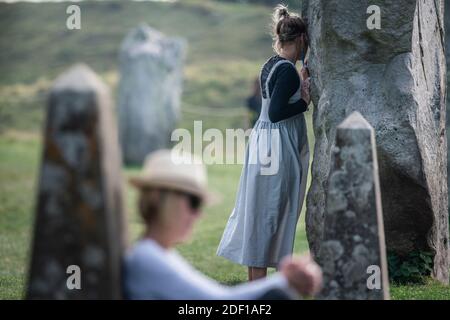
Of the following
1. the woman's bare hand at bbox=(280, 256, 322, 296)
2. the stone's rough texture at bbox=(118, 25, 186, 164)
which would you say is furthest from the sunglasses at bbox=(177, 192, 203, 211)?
the stone's rough texture at bbox=(118, 25, 186, 164)

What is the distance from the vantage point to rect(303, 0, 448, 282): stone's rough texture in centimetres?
834

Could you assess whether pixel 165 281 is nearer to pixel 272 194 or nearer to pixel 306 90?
pixel 272 194

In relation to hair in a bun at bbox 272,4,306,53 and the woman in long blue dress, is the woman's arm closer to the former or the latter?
the woman in long blue dress

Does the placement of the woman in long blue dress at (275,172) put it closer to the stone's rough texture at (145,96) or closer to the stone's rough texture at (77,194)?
the stone's rough texture at (77,194)

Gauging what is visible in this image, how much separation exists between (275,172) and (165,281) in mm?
3919

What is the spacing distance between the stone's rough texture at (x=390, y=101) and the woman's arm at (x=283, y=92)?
1.41 ft

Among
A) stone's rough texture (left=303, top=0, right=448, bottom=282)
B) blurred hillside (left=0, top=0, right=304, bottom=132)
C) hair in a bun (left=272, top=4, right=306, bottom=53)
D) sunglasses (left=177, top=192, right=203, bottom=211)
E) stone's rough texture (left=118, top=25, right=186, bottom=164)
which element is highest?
blurred hillside (left=0, top=0, right=304, bottom=132)

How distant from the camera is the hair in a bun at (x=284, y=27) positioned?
8531mm

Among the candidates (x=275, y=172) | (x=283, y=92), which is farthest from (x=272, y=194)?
(x=283, y=92)

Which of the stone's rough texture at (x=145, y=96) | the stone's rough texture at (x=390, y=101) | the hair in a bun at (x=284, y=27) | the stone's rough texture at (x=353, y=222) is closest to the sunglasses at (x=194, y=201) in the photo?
the stone's rough texture at (x=353, y=222)

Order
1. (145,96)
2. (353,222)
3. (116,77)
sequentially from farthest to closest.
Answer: (116,77) < (145,96) < (353,222)

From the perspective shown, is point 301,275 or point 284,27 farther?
point 284,27

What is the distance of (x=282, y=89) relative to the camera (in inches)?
326

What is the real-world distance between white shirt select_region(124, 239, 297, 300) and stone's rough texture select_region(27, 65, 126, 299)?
140 millimetres
